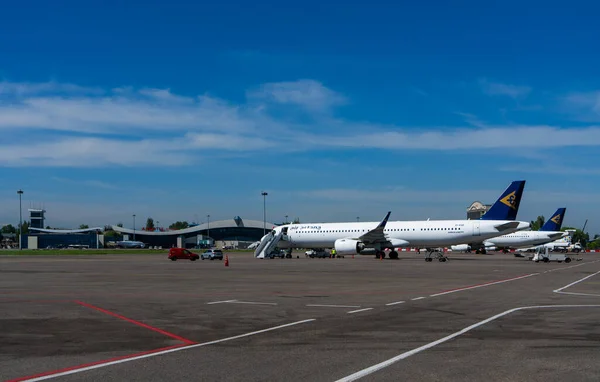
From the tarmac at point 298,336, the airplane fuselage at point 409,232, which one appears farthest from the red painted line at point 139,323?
the airplane fuselage at point 409,232

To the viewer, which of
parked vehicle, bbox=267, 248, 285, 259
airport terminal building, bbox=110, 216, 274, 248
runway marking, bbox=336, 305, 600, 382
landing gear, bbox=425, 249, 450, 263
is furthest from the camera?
airport terminal building, bbox=110, 216, 274, 248

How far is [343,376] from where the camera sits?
816cm

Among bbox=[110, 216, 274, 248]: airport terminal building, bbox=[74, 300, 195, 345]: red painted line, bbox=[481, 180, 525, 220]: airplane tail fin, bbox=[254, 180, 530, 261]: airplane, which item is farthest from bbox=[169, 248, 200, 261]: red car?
bbox=[110, 216, 274, 248]: airport terminal building

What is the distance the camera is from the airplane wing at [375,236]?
206ft

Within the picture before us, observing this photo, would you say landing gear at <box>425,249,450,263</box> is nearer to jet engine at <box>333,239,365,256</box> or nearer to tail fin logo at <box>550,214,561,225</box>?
jet engine at <box>333,239,365,256</box>

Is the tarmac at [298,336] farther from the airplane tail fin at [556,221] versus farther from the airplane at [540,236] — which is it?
the airplane tail fin at [556,221]

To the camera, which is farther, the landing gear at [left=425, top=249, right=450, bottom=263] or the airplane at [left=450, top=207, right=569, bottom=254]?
the airplane at [left=450, top=207, right=569, bottom=254]

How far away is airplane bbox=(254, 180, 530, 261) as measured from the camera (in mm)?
61750

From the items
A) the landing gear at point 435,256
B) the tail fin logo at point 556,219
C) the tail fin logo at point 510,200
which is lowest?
the landing gear at point 435,256

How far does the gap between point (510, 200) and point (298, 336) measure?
55.0 m

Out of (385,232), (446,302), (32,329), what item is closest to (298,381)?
(32,329)

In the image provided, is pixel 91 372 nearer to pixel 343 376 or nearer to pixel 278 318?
pixel 343 376

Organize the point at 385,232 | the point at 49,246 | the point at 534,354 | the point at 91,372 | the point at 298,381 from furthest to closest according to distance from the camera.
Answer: the point at 49,246 → the point at 385,232 → the point at 534,354 → the point at 91,372 → the point at 298,381

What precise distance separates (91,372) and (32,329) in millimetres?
5065
